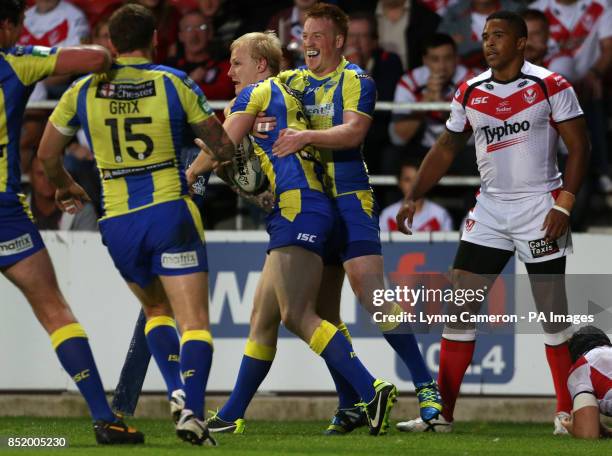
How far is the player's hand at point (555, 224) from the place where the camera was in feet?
26.8

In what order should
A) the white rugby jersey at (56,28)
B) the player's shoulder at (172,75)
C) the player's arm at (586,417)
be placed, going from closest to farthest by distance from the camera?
the player's shoulder at (172,75)
the player's arm at (586,417)
the white rugby jersey at (56,28)

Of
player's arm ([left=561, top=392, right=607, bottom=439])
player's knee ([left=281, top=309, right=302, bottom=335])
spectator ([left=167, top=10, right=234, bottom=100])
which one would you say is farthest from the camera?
spectator ([left=167, top=10, right=234, bottom=100])

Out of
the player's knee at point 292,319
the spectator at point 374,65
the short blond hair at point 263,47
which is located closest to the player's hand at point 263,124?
the short blond hair at point 263,47

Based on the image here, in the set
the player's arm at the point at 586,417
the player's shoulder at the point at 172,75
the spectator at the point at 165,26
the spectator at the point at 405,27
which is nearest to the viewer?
the player's shoulder at the point at 172,75

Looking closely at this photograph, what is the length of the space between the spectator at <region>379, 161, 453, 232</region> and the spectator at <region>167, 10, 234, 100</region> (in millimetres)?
1757

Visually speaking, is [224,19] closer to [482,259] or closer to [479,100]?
[479,100]

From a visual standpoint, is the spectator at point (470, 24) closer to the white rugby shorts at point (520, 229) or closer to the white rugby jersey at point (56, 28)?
the white rugby jersey at point (56, 28)

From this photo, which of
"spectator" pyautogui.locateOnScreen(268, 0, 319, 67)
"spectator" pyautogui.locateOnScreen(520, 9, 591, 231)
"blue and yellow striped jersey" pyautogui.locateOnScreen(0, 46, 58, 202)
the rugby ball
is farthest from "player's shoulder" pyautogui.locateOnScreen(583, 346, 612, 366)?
"spectator" pyautogui.locateOnScreen(268, 0, 319, 67)

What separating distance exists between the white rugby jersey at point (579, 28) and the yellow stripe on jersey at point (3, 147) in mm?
6065

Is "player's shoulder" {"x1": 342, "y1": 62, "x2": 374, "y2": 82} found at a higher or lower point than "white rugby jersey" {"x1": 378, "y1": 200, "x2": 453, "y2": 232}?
higher

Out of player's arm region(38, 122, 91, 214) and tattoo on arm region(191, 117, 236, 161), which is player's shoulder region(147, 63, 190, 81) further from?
player's arm region(38, 122, 91, 214)

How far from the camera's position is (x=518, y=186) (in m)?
8.38

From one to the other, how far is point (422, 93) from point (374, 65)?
0.50m

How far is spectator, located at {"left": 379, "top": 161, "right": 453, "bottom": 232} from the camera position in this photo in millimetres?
11078
